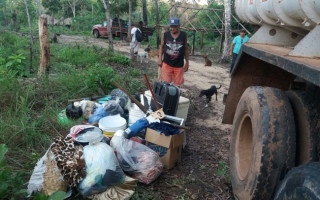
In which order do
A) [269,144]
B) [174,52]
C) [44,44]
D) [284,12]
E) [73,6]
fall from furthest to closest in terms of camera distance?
[73,6], [44,44], [174,52], [284,12], [269,144]

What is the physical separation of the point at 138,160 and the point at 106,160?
1.44 ft

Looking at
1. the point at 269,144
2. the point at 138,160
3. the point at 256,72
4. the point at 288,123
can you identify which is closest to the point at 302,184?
the point at 269,144

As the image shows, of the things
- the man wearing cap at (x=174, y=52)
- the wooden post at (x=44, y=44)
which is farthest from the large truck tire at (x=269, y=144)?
the wooden post at (x=44, y=44)

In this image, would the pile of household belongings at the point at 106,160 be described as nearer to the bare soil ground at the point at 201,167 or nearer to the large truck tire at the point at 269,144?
the bare soil ground at the point at 201,167

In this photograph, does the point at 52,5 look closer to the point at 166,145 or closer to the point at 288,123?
the point at 166,145

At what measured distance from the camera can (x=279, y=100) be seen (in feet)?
6.04

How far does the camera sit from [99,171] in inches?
105

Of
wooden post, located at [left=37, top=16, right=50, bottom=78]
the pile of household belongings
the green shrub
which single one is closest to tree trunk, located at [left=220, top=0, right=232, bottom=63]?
wooden post, located at [left=37, top=16, right=50, bottom=78]

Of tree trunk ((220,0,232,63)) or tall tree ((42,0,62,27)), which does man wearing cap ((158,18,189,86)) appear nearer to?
tree trunk ((220,0,232,63))

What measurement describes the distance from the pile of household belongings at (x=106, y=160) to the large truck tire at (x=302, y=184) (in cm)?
170

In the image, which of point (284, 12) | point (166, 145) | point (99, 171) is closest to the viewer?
point (284, 12)

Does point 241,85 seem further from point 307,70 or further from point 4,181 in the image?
point 4,181

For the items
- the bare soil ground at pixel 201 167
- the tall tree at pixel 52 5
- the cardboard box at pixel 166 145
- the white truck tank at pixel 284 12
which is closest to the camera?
the white truck tank at pixel 284 12

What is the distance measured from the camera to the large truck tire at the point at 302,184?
1.18 m
